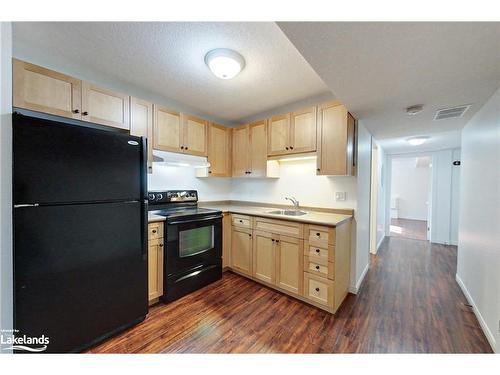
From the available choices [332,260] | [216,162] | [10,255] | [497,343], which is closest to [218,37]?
[216,162]

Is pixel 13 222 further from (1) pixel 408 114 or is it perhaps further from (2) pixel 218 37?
(1) pixel 408 114

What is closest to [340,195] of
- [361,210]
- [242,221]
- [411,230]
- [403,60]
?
[361,210]

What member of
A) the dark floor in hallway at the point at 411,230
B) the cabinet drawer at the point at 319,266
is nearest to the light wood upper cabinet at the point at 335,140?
the cabinet drawer at the point at 319,266

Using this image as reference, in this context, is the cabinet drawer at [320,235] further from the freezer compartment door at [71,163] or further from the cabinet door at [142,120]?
the cabinet door at [142,120]

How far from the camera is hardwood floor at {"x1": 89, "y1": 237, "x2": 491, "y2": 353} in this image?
1.52 meters

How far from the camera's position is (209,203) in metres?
3.32

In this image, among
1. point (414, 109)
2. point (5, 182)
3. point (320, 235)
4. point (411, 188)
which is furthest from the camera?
A: point (411, 188)

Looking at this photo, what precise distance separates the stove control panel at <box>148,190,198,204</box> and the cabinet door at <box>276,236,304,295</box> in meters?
1.49

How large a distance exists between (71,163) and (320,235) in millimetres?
2159

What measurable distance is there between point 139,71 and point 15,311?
212 centimetres

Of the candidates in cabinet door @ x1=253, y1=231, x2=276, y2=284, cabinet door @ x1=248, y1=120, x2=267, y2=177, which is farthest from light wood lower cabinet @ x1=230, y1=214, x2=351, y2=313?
cabinet door @ x1=248, y1=120, x2=267, y2=177

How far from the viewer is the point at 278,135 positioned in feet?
8.79

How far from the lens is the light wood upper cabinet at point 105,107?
6.00 feet

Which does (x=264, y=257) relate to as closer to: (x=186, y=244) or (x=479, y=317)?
(x=186, y=244)
